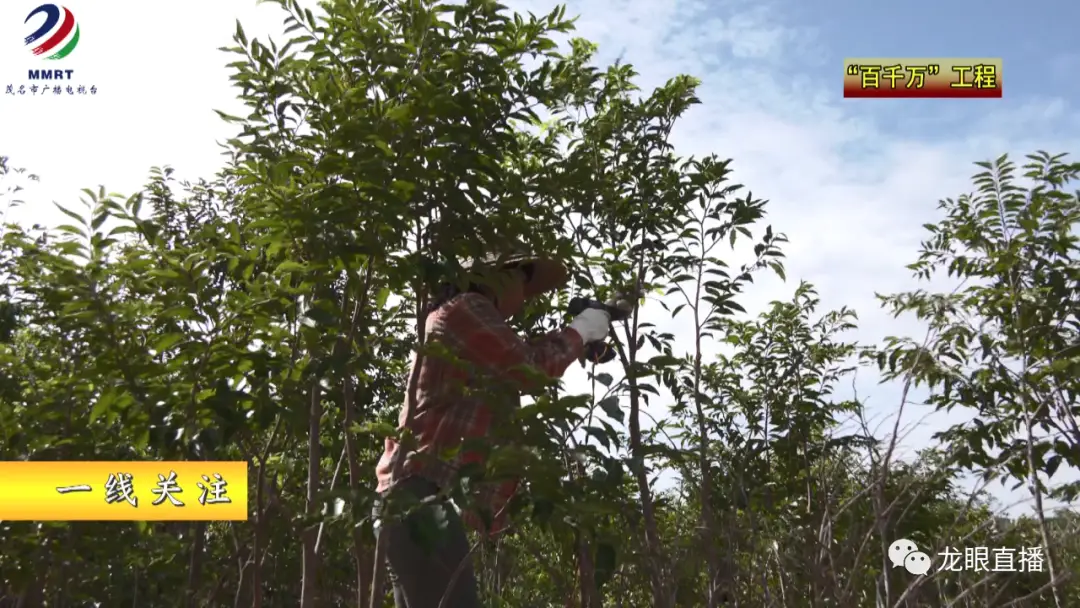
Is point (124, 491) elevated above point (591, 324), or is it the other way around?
point (591, 324)

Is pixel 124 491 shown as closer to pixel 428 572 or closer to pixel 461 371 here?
pixel 428 572

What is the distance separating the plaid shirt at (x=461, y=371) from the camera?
3045mm

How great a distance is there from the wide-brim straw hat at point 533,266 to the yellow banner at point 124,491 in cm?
125

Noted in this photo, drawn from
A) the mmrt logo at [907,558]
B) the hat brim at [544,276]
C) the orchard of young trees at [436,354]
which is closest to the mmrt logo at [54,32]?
the orchard of young trees at [436,354]

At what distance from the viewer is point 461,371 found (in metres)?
2.96

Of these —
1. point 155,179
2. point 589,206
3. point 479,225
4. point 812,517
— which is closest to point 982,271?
point 812,517

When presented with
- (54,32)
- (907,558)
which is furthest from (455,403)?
(54,32)

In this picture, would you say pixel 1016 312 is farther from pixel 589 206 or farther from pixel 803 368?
pixel 589 206

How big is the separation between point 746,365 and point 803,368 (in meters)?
0.36

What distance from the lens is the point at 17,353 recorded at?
4836 mm

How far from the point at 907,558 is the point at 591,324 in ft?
4.77

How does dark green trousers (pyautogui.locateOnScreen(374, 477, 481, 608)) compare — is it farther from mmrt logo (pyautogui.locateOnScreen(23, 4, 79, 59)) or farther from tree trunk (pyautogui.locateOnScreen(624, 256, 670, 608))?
mmrt logo (pyautogui.locateOnScreen(23, 4, 79, 59))

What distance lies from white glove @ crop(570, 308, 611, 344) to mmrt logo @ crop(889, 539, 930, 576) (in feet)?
4.41

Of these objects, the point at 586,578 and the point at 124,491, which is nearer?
the point at 586,578
